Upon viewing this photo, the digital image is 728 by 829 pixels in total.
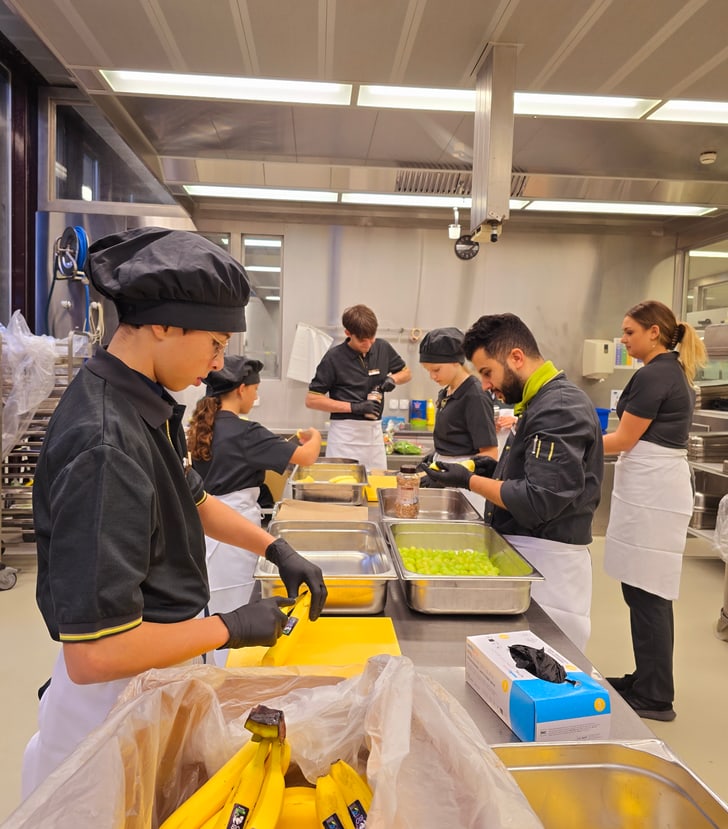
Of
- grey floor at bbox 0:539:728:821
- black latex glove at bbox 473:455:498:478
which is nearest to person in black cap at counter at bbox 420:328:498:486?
black latex glove at bbox 473:455:498:478

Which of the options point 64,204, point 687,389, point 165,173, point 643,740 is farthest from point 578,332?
point 643,740

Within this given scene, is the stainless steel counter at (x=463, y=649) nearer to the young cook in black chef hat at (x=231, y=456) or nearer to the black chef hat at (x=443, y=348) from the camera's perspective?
the young cook in black chef hat at (x=231, y=456)

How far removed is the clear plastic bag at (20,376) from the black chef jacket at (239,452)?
2.42m

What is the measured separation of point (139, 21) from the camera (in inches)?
90.2

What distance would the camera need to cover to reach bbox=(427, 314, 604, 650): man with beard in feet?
5.84

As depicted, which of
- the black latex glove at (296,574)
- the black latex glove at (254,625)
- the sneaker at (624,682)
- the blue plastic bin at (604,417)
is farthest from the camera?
the blue plastic bin at (604,417)

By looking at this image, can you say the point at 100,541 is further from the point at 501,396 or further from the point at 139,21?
the point at 139,21

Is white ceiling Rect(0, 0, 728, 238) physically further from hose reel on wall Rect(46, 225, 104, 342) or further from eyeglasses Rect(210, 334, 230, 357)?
eyeglasses Rect(210, 334, 230, 357)

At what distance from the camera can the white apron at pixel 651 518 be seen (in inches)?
107

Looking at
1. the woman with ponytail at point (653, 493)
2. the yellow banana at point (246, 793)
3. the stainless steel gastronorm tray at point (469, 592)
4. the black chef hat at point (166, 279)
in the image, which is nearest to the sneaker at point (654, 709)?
the woman with ponytail at point (653, 493)

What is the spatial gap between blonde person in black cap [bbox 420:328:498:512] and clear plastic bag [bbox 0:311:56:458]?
107 inches

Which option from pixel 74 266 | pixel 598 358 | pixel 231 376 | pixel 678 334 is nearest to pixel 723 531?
pixel 678 334

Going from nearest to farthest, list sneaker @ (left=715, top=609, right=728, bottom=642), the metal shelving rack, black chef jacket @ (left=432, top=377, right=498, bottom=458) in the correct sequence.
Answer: black chef jacket @ (left=432, top=377, right=498, bottom=458) < sneaker @ (left=715, top=609, right=728, bottom=642) < the metal shelving rack

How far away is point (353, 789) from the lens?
74 centimetres
